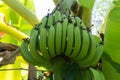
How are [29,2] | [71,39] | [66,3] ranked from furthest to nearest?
[29,2]
[66,3]
[71,39]

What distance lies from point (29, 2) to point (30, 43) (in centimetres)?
78

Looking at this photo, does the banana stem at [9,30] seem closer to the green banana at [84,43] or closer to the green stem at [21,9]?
the green stem at [21,9]

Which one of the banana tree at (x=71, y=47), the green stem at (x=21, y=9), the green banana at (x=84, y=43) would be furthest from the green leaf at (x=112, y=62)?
the green stem at (x=21, y=9)

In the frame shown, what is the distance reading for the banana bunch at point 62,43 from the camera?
84 centimetres

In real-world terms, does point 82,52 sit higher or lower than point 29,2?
lower

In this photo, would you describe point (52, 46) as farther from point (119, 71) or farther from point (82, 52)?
point (119, 71)

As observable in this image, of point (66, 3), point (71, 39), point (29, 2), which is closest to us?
point (71, 39)

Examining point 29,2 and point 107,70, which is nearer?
point 107,70

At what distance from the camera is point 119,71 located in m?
0.96

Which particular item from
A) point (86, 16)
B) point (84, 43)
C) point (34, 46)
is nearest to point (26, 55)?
point (34, 46)

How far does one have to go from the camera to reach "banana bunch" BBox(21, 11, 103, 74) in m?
0.84

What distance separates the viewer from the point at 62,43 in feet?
2.76

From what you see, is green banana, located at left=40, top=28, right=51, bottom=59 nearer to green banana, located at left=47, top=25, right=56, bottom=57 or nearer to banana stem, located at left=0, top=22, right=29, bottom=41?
green banana, located at left=47, top=25, right=56, bottom=57

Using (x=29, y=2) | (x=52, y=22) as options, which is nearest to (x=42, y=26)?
(x=52, y=22)
